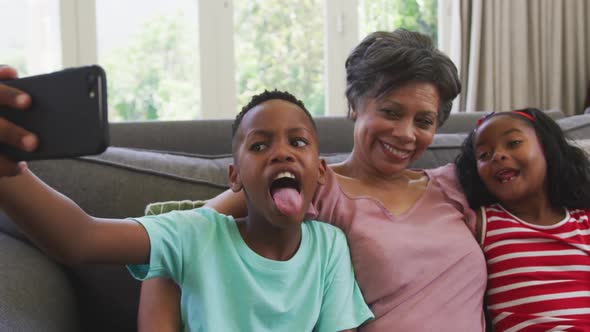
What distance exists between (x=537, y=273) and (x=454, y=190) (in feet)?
0.84

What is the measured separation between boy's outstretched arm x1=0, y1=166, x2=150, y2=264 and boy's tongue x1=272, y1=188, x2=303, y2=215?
0.74 feet

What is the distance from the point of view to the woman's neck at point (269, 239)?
1.04m

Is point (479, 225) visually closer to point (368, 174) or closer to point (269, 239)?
point (368, 174)

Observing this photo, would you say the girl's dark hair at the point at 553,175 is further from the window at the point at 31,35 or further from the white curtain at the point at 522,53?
the window at the point at 31,35

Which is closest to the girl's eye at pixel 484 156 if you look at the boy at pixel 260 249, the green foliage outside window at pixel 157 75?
the boy at pixel 260 249

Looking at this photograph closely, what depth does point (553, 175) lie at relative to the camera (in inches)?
54.6

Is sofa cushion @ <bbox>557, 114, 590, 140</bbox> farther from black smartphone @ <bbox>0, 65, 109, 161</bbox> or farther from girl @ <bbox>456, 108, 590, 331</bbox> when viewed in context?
black smartphone @ <bbox>0, 65, 109, 161</bbox>

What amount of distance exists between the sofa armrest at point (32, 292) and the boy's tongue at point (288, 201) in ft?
1.43

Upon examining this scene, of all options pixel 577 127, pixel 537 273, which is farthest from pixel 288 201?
pixel 577 127

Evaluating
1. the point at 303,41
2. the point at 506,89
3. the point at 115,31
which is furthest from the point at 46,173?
the point at 506,89

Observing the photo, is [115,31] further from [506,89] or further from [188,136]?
[506,89]

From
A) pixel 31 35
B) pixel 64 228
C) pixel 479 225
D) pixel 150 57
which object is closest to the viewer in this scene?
pixel 64 228

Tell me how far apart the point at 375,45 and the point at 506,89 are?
7.54ft

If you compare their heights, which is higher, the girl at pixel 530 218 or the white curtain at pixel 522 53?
the white curtain at pixel 522 53
